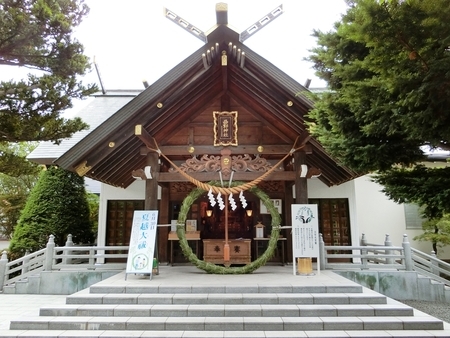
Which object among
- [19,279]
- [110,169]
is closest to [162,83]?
[110,169]

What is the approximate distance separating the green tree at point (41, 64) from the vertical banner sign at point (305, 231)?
5.82 meters

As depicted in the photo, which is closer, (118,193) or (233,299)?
(233,299)

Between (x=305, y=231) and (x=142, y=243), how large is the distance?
13.3 feet

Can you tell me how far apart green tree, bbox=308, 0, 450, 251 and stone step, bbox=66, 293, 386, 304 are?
8.26ft

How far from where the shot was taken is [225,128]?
909cm

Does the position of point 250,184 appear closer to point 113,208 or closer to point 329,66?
point 329,66

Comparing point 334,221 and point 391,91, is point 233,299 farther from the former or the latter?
point 334,221

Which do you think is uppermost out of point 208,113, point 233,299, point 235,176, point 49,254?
point 208,113

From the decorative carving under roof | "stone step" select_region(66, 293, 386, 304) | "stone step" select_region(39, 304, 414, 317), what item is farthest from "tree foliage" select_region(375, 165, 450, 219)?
the decorative carving under roof

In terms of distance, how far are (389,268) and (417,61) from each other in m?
7.55

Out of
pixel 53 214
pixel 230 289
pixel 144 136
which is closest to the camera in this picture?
pixel 230 289

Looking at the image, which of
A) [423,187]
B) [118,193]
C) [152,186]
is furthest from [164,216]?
[423,187]

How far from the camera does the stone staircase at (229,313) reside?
547cm

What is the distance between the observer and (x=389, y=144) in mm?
4652
